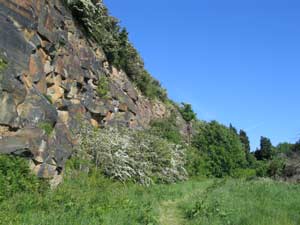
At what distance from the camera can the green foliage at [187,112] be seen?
3559 centimetres

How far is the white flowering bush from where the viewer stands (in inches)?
680

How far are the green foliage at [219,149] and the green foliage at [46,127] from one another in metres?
18.4

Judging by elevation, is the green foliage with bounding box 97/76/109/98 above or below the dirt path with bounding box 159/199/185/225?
above

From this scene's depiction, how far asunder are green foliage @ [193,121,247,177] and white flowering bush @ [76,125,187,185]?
7.91m

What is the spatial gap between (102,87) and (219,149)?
14.0 meters

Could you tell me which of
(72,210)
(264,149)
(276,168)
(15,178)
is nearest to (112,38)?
(276,168)

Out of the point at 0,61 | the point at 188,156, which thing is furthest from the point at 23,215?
the point at 188,156

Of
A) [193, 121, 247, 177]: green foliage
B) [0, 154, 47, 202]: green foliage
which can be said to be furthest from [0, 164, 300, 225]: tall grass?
[193, 121, 247, 177]: green foliage

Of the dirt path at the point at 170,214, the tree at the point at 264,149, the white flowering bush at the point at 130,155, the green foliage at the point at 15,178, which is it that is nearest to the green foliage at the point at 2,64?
the green foliage at the point at 15,178

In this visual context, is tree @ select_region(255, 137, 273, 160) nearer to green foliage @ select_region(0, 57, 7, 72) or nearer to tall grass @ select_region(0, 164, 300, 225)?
tall grass @ select_region(0, 164, 300, 225)

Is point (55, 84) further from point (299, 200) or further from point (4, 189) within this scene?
point (299, 200)

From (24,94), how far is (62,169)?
2.88m

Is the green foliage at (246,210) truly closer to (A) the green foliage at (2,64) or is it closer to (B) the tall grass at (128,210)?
(B) the tall grass at (128,210)

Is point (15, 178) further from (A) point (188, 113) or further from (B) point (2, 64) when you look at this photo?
(A) point (188, 113)
